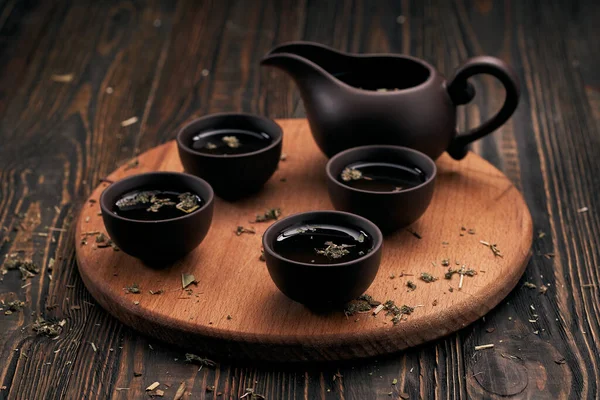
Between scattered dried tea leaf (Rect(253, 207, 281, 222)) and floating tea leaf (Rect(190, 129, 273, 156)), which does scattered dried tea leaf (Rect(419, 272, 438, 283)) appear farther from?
floating tea leaf (Rect(190, 129, 273, 156))

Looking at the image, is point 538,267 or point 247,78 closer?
point 538,267

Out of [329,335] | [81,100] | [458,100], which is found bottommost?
[81,100]

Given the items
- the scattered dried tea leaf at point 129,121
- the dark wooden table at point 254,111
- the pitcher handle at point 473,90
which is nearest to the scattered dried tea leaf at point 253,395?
the dark wooden table at point 254,111

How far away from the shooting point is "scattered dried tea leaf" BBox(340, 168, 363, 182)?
1.60m

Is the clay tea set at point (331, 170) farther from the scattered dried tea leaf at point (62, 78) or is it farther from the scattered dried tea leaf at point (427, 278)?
the scattered dried tea leaf at point (62, 78)

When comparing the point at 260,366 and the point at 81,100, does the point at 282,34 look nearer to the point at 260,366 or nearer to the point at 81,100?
the point at 81,100

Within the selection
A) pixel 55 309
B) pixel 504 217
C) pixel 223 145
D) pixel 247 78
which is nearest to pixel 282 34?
pixel 247 78

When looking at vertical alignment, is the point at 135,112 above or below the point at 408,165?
below

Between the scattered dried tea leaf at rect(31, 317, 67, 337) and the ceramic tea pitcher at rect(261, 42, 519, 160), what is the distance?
62cm

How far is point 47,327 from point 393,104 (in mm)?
734

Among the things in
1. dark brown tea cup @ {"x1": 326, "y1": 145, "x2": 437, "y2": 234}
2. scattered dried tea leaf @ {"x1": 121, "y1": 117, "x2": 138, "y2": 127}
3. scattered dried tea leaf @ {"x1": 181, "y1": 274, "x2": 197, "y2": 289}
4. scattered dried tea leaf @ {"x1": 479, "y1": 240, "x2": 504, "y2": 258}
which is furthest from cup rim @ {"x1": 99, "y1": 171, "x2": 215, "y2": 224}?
scattered dried tea leaf @ {"x1": 121, "y1": 117, "x2": 138, "y2": 127}

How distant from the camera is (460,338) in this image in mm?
1411

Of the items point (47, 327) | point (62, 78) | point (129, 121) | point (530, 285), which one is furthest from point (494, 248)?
point (62, 78)

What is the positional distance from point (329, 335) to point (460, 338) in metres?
0.23
